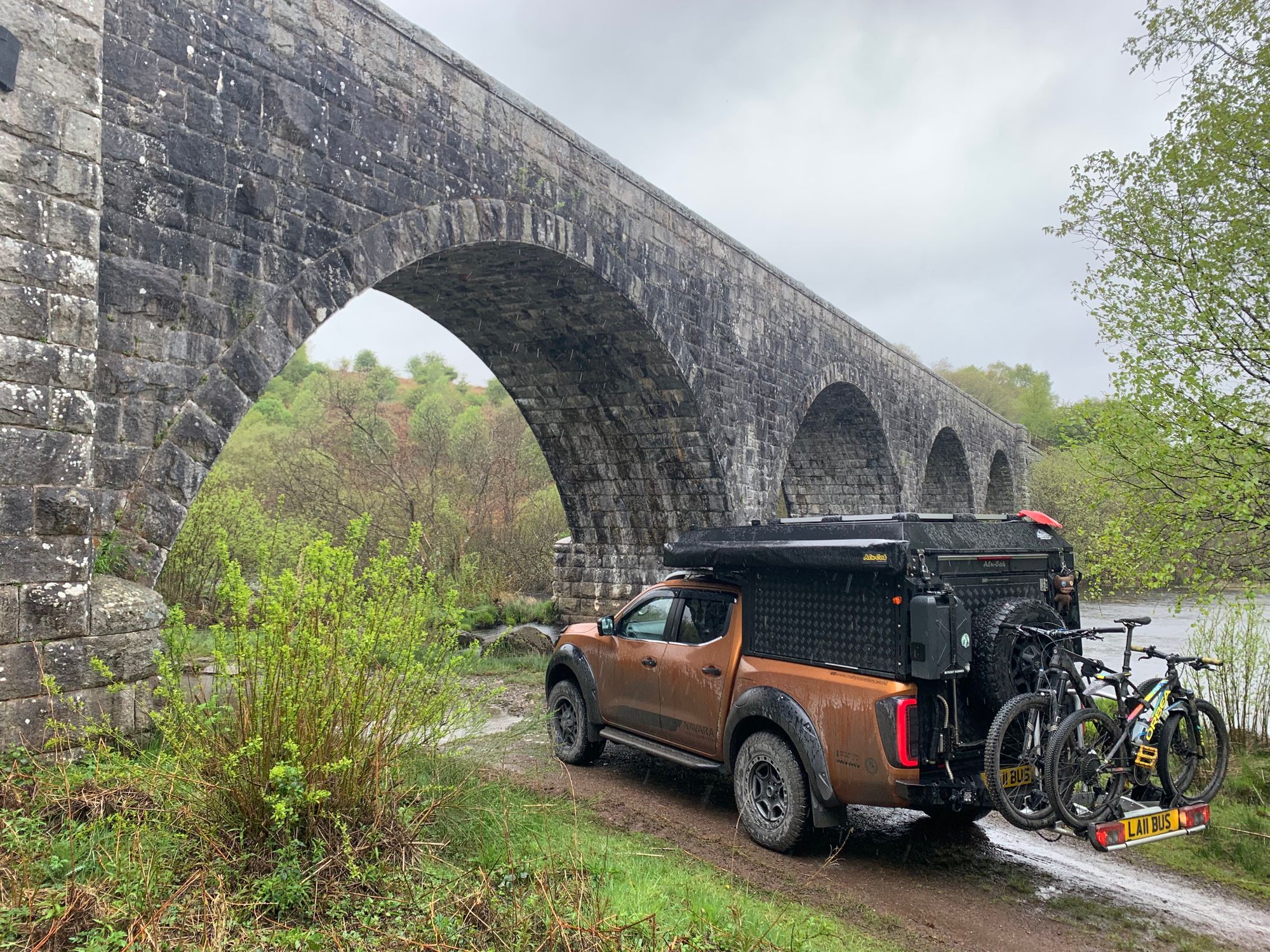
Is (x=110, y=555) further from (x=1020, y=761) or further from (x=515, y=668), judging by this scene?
(x=515, y=668)

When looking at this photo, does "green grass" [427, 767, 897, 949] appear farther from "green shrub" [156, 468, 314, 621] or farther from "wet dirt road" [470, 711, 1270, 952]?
"green shrub" [156, 468, 314, 621]

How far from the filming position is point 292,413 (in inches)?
1510

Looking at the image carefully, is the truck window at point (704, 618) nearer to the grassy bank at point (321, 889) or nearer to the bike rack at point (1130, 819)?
the grassy bank at point (321, 889)

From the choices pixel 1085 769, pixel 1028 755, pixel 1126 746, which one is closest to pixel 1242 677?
pixel 1126 746

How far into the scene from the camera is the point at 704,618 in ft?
18.6

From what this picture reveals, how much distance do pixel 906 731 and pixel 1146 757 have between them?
1156 millimetres

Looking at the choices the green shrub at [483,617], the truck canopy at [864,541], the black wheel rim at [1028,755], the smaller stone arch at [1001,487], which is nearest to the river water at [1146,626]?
the truck canopy at [864,541]

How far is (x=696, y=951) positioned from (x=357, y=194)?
5.80 meters

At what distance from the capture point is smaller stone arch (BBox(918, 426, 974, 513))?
88.8 feet

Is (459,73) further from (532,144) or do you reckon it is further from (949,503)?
(949,503)

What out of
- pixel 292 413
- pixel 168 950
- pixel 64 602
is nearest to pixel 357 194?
pixel 64 602

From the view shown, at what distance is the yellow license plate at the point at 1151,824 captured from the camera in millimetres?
4121

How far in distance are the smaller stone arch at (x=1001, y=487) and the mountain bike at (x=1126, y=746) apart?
31.4 m

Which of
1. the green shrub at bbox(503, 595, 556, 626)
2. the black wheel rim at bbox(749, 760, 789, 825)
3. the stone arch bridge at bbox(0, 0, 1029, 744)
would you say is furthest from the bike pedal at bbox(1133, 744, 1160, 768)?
the green shrub at bbox(503, 595, 556, 626)
